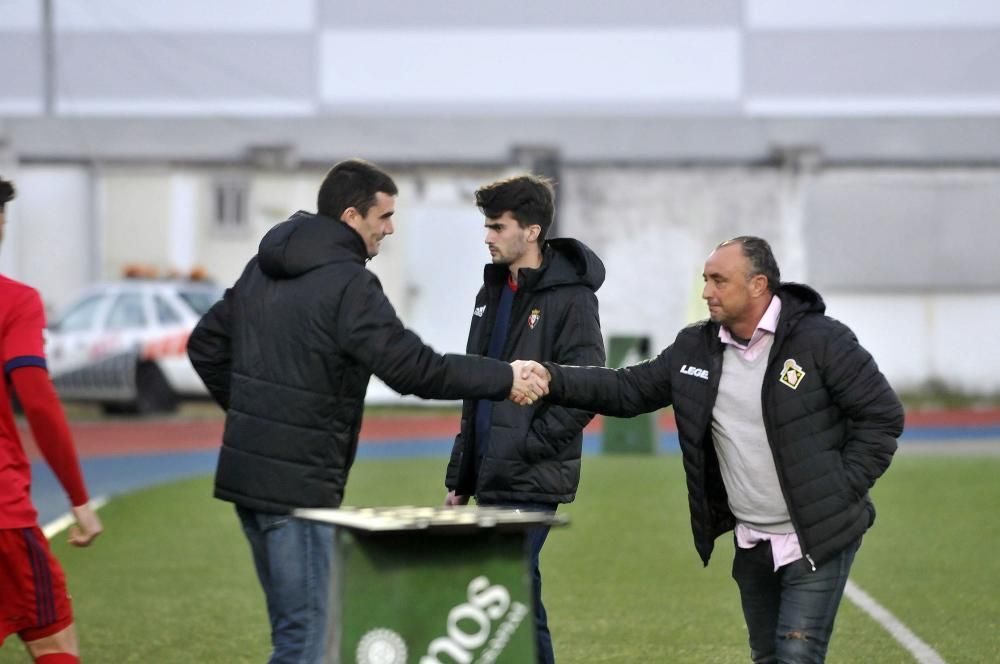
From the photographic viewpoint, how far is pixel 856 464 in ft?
19.3

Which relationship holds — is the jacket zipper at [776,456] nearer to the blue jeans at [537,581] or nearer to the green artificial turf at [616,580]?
the blue jeans at [537,581]

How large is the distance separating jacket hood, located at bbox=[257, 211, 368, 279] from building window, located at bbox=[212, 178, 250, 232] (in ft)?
78.5

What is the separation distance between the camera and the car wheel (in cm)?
2509

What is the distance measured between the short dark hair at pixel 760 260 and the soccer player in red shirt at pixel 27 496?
232 cm

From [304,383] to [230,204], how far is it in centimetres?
2448

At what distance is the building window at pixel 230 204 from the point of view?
96.4 ft

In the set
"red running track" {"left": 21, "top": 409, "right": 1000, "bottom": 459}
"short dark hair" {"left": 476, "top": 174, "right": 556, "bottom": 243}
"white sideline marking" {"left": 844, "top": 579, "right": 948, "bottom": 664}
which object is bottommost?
"red running track" {"left": 21, "top": 409, "right": 1000, "bottom": 459}

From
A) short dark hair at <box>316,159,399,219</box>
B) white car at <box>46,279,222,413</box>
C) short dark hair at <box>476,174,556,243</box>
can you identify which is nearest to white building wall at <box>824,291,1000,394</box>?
white car at <box>46,279,222,413</box>

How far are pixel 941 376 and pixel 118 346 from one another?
45.7 ft

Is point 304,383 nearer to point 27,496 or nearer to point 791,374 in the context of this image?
point 27,496

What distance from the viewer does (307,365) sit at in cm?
553

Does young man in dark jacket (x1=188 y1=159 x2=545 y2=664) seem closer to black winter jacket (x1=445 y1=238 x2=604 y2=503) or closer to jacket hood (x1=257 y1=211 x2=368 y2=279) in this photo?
jacket hood (x1=257 y1=211 x2=368 y2=279)

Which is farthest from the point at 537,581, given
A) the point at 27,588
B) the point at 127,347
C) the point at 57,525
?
the point at 127,347

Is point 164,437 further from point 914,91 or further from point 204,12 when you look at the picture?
point 914,91
